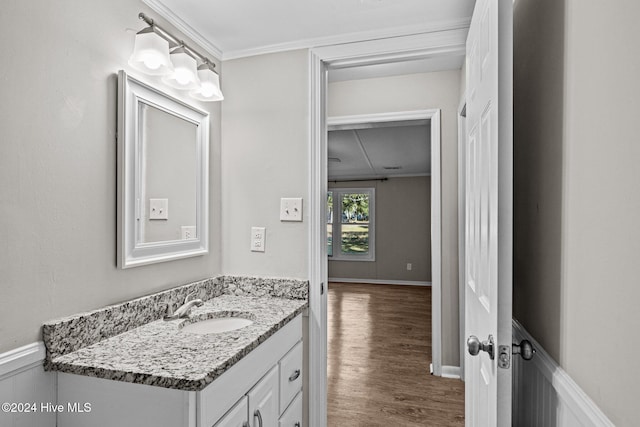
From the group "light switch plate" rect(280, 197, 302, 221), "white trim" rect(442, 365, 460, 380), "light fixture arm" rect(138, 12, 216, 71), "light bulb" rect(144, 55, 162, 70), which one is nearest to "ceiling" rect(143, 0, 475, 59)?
"light fixture arm" rect(138, 12, 216, 71)

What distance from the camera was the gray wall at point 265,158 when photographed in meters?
1.99

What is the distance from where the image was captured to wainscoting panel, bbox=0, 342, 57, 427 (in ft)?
3.40

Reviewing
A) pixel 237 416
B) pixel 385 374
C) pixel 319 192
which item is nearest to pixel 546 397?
pixel 237 416

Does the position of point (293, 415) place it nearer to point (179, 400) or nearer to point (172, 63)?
point (179, 400)

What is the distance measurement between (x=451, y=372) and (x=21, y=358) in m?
2.77

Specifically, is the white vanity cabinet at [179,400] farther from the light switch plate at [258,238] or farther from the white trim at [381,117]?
the white trim at [381,117]

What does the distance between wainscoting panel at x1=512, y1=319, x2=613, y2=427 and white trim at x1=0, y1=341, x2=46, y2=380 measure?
1.41 metres

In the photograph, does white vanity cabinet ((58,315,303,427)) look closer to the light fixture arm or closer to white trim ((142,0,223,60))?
the light fixture arm

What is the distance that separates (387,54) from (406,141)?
3.15 metres

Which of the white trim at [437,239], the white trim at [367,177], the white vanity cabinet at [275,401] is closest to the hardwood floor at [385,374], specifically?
the white trim at [437,239]

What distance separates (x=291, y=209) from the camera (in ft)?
6.51

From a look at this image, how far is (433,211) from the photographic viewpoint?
116 inches

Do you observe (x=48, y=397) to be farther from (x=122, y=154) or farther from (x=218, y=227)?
(x=218, y=227)

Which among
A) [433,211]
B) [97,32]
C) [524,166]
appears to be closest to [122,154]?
[97,32]
